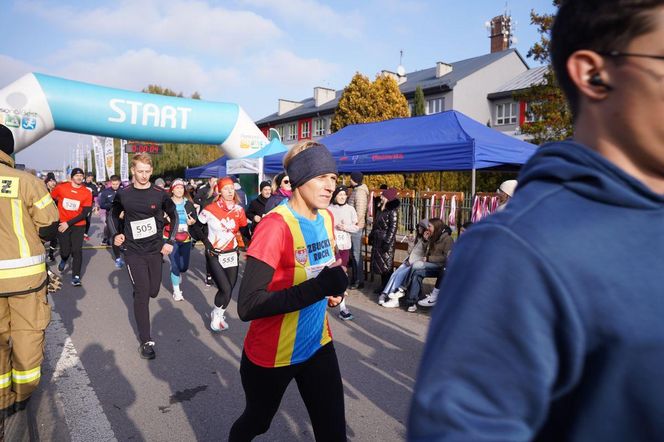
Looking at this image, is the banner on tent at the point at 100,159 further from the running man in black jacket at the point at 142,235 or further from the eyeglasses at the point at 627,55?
the eyeglasses at the point at 627,55

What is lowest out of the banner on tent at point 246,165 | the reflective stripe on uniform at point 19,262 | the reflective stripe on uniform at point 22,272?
the reflective stripe on uniform at point 22,272

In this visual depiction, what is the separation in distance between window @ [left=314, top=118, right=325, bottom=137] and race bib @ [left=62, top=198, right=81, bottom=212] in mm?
33097

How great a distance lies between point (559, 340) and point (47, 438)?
3.70m

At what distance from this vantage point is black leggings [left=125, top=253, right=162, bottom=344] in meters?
4.87

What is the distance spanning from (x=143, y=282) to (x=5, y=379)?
Answer: 5.12ft

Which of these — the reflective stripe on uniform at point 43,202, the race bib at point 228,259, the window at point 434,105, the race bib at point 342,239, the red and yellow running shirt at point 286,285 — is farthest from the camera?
the window at point 434,105

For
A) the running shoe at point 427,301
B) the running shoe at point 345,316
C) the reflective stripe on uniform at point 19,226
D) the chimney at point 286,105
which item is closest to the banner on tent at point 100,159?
the chimney at point 286,105

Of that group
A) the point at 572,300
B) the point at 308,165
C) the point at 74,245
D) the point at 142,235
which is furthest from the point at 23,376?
the point at 74,245

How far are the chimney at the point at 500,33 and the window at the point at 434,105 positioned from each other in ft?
29.6

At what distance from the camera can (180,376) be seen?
4340 millimetres

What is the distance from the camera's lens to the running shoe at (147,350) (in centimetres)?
475

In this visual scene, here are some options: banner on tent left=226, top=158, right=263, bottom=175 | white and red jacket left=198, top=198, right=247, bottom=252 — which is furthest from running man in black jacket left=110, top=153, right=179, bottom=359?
banner on tent left=226, top=158, right=263, bottom=175

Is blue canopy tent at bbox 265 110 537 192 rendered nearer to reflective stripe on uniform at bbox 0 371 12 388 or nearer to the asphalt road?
the asphalt road

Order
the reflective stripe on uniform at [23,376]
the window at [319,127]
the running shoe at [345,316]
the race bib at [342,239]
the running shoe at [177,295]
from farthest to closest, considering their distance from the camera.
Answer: the window at [319,127] < the race bib at [342,239] < the running shoe at [177,295] < the running shoe at [345,316] < the reflective stripe on uniform at [23,376]
